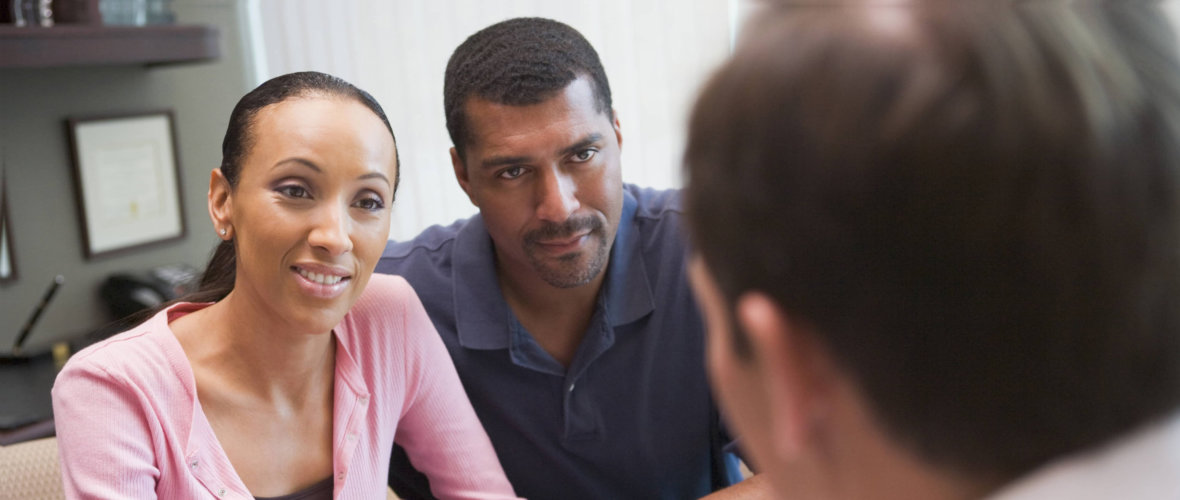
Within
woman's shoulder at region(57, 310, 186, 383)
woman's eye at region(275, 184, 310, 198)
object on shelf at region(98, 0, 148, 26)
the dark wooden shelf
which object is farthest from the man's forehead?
object on shelf at region(98, 0, 148, 26)

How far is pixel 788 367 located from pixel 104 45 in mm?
2571

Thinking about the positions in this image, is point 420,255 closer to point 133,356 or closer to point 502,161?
point 502,161

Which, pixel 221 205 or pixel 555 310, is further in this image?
pixel 555 310

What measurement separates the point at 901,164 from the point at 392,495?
4.25 feet

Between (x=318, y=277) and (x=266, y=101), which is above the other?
(x=266, y=101)

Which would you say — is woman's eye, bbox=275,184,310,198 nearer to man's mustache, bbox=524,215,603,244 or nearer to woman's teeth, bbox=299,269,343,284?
woman's teeth, bbox=299,269,343,284

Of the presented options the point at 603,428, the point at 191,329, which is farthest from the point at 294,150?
the point at 603,428

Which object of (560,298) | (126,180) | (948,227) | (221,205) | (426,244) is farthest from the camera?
(126,180)

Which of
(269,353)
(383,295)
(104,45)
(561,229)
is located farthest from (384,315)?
(104,45)

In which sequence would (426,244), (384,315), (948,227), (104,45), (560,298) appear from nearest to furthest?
(948,227) < (384,315) < (560,298) < (426,244) < (104,45)

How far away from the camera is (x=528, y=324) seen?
165 centimetres

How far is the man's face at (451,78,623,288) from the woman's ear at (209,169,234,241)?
0.41m

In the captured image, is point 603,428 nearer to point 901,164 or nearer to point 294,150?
point 294,150

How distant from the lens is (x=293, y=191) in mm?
1216
